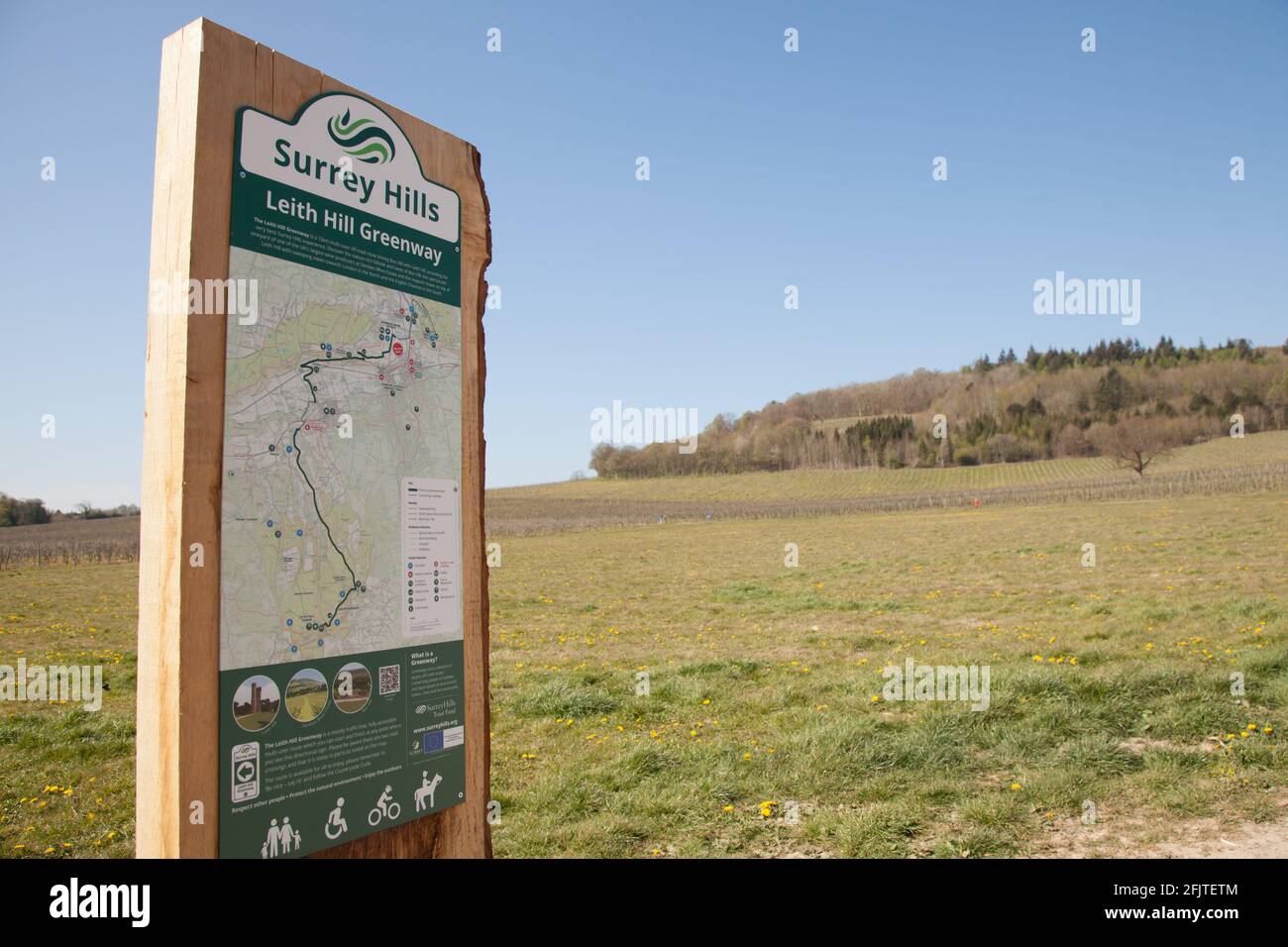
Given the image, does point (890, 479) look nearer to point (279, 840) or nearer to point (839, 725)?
point (839, 725)

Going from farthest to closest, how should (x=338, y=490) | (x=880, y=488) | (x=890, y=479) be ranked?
(x=890, y=479) → (x=880, y=488) → (x=338, y=490)

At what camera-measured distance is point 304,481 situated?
281 centimetres

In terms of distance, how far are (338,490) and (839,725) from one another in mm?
5256

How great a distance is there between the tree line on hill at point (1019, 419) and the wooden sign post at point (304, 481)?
8666 cm

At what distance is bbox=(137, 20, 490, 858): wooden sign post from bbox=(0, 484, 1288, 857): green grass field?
2.36m

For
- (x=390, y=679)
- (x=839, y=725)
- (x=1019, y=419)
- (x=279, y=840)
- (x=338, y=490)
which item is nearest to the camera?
(x=279, y=840)

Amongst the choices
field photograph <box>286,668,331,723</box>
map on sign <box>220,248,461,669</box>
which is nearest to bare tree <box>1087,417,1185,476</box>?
map on sign <box>220,248,461,669</box>

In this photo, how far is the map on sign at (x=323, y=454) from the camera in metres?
2.64

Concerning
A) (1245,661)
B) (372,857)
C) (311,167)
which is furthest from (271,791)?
(1245,661)

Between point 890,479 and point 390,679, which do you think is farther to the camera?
point 890,479

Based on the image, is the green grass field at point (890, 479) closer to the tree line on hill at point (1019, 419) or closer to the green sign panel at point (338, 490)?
the tree line on hill at point (1019, 419)

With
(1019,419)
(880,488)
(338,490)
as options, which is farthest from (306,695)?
(1019,419)

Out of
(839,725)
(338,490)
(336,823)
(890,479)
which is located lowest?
(839,725)
